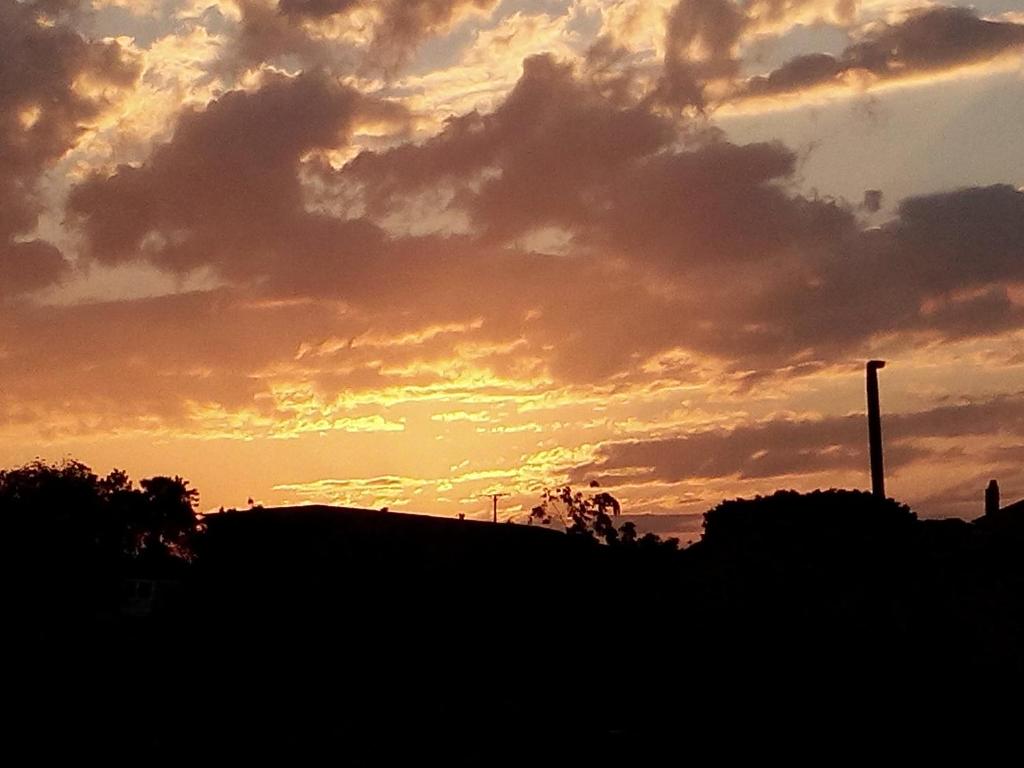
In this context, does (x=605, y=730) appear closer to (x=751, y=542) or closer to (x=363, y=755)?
(x=363, y=755)

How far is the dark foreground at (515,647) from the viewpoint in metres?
25.7

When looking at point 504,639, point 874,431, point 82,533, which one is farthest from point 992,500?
point 82,533

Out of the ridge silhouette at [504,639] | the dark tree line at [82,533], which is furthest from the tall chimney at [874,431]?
the dark tree line at [82,533]

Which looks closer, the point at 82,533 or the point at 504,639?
the point at 504,639

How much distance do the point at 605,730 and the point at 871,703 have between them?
458 centimetres

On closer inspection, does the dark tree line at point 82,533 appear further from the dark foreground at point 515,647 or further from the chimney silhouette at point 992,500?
the chimney silhouette at point 992,500

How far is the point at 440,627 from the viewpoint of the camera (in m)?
34.1

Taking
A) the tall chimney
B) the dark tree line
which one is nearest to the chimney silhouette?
the tall chimney

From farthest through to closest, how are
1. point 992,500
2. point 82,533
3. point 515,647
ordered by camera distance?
point 82,533 → point 992,500 → point 515,647

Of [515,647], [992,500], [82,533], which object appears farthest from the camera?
[82,533]

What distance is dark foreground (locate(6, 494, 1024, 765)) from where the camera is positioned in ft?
84.2

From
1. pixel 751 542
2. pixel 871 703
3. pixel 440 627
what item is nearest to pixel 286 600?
pixel 440 627

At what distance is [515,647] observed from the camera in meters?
34.1

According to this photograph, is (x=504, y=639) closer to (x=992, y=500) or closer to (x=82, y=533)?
(x=992, y=500)
